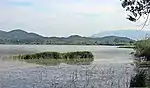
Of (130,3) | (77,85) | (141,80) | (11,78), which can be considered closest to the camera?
(130,3)

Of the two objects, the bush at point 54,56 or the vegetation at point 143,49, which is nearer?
the vegetation at point 143,49

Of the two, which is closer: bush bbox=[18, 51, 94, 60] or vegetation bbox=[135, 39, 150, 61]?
vegetation bbox=[135, 39, 150, 61]

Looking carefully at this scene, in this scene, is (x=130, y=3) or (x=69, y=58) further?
(x=69, y=58)

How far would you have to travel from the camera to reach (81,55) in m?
66.1

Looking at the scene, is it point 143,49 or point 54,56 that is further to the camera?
point 54,56

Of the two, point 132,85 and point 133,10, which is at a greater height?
point 133,10

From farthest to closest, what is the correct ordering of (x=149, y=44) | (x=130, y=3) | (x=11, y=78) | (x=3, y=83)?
1. (x=149, y=44)
2. (x=11, y=78)
3. (x=3, y=83)
4. (x=130, y=3)

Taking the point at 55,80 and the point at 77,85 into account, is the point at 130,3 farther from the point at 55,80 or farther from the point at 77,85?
the point at 55,80

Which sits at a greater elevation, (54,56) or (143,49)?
(143,49)

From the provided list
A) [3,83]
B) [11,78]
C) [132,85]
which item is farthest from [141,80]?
[11,78]

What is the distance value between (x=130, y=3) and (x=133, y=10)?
419 millimetres

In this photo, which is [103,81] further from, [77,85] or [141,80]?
[141,80]

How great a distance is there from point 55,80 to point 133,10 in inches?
541

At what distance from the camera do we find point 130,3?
20.6m
